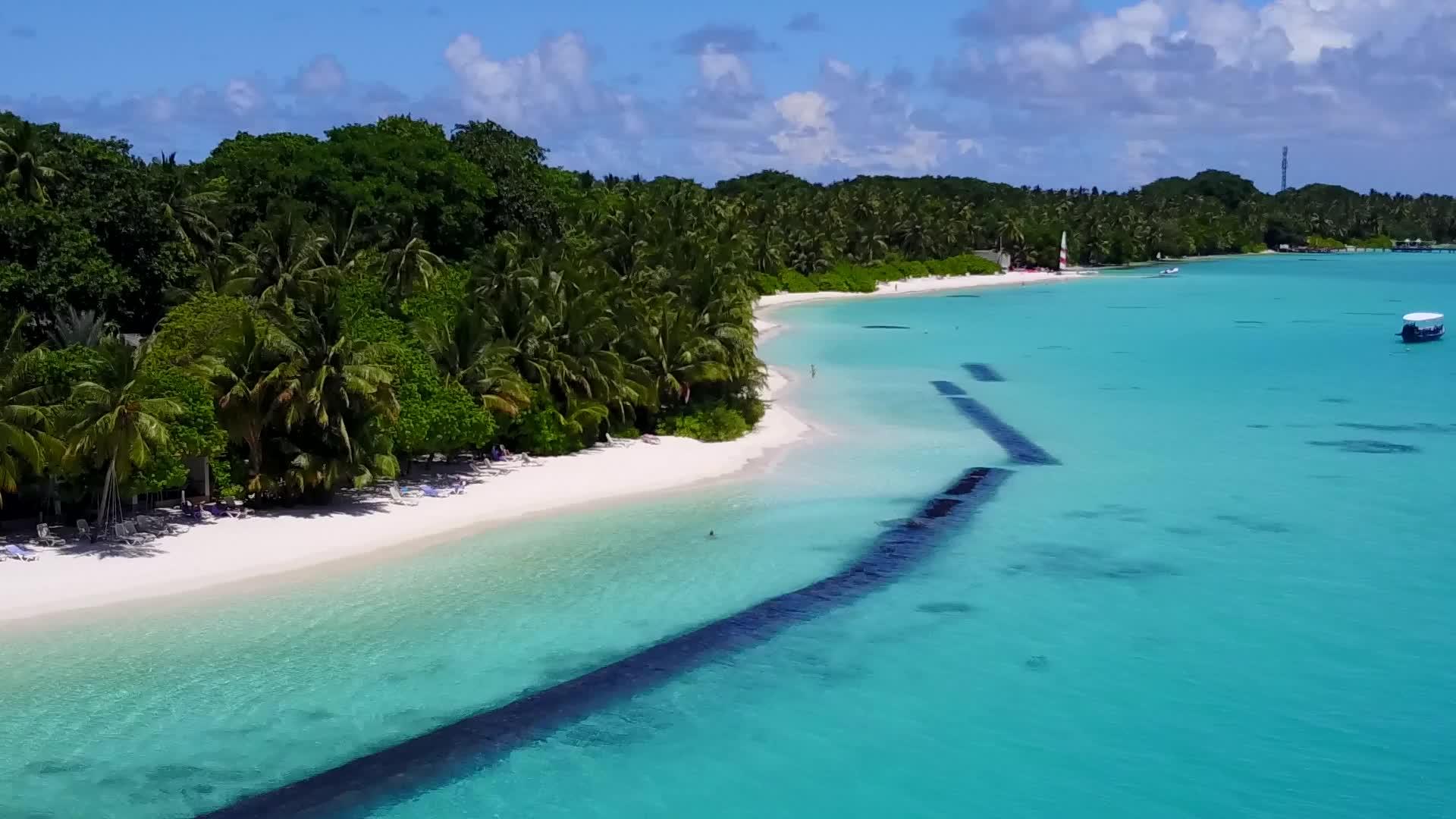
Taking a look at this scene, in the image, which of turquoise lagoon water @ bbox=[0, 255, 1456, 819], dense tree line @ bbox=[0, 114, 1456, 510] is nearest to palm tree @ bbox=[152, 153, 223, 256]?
dense tree line @ bbox=[0, 114, 1456, 510]

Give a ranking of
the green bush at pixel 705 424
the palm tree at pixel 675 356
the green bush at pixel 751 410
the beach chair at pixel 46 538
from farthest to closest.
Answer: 1. the green bush at pixel 751 410
2. the green bush at pixel 705 424
3. the palm tree at pixel 675 356
4. the beach chair at pixel 46 538

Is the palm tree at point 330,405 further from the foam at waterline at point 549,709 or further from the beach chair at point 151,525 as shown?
the foam at waterline at point 549,709

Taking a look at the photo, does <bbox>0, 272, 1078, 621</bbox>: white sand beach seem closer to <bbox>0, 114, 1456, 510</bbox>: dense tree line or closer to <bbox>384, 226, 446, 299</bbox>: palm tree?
<bbox>0, 114, 1456, 510</bbox>: dense tree line

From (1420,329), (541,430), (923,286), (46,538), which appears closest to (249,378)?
(46,538)

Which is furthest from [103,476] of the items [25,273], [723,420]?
[723,420]

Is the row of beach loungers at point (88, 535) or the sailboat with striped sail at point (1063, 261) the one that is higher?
the sailboat with striped sail at point (1063, 261)

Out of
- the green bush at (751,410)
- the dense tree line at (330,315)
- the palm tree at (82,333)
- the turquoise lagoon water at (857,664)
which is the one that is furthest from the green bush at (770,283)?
the palm tree at (82,333)

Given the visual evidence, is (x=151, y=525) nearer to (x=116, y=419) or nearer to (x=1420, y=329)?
(x=116, y=419)
